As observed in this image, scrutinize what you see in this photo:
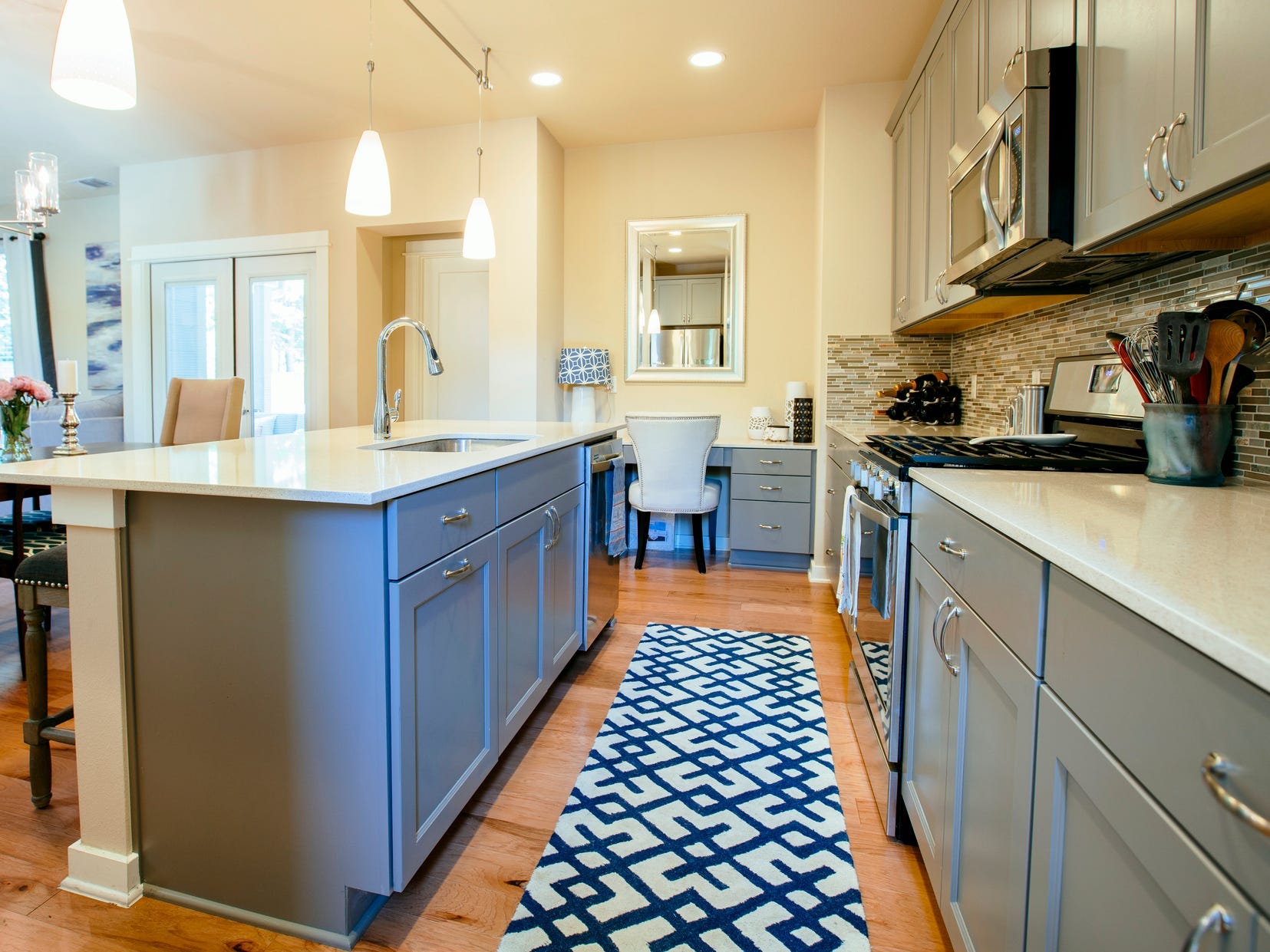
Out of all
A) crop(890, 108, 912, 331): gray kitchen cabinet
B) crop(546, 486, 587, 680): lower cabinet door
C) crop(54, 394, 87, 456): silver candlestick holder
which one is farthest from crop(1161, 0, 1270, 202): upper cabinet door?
crop(54, 394, 87, 456): silver candlestick holder

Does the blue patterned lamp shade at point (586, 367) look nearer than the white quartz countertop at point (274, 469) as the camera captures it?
No

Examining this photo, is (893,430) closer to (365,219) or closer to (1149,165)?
(1149,165)

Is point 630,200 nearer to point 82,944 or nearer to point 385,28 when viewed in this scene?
point 385,28

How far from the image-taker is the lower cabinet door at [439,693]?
124 centimetres

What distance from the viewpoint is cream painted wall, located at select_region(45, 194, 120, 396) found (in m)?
5.89

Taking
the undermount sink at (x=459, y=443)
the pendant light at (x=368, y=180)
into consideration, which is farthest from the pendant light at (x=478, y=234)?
the undermount sink at (x=459, y=443)

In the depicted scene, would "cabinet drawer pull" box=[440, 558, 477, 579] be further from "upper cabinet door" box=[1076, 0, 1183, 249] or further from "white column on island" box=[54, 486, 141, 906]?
"upper cabinet door" box=[1076, 0, 1183, 249]

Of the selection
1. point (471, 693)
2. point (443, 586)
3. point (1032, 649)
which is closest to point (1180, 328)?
point (1032, 649)

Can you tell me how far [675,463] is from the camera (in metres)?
3.83

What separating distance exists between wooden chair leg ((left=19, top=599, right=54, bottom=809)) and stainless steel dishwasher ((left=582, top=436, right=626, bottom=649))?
5.08 feet

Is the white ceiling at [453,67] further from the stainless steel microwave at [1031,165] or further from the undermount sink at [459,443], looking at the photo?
the undermount sink at [459,443]

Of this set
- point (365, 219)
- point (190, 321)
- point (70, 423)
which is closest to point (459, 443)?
point (70, 423)

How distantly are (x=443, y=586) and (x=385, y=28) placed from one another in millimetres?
2988

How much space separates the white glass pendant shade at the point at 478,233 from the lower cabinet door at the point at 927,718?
209cm
